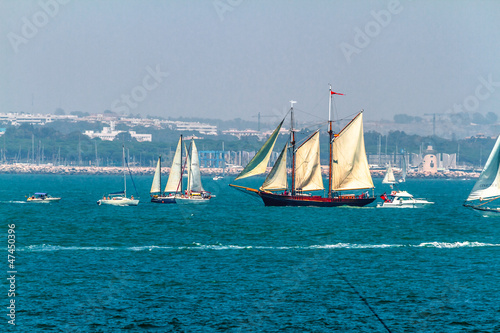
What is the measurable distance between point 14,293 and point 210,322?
1457 cm

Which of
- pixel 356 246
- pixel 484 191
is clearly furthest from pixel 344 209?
pixel 356 246

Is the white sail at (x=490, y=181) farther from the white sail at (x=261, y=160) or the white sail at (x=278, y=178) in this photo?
the white sail at (x=278, y=178)

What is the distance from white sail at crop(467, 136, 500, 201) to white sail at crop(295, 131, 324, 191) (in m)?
27.8

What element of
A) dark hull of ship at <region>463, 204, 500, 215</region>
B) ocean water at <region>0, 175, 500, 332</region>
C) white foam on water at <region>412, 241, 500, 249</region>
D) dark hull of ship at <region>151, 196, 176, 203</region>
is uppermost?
dark hull of ship at <region>463, 204, 500, 215</region>

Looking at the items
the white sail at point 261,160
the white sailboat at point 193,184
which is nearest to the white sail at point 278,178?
the white sail at point 261,160

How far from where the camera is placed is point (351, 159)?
121062 millimetres

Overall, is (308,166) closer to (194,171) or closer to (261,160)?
(261,160)

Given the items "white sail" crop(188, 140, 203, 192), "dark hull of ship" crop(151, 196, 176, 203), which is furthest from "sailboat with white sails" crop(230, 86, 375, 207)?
"dark hull of ship" crop(151, 196, 176, 203)

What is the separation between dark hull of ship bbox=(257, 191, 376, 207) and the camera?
12583 centimetres

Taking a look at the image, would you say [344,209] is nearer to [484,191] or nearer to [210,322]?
[484,191]

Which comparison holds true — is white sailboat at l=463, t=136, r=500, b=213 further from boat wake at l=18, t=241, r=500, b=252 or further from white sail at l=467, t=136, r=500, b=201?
boat wake at l=18, t=241, r=500, b=252

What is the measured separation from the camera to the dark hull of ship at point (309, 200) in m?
126

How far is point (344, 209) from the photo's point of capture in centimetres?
12588

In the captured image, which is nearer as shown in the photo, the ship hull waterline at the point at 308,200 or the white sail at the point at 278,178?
the white sail at the point at 278,178
